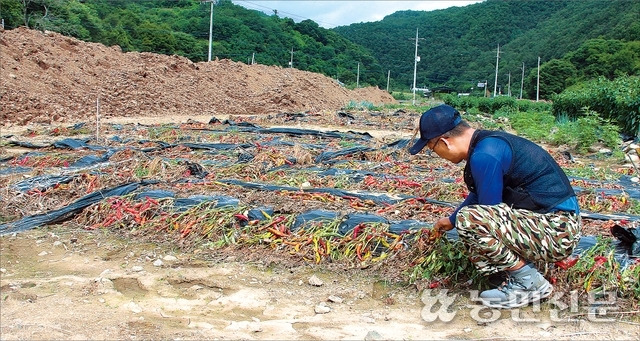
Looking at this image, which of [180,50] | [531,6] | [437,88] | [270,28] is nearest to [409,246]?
[180,50]

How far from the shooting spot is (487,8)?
3364 inches

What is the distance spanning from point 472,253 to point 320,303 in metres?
0.92

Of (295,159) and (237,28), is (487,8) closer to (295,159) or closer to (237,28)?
(237,28)

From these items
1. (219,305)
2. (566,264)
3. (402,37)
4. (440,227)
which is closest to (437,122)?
(440,227)

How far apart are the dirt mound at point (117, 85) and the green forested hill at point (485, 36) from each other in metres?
42.4

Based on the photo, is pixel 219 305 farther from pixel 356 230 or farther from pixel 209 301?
pixel 356 230

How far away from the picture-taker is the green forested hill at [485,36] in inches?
2530

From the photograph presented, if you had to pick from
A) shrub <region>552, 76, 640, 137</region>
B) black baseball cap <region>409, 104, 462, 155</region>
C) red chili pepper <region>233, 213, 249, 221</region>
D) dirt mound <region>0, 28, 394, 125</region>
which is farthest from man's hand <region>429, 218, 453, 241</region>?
dirt mound <region>0, 28, 394, 125</region>

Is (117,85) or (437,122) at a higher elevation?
(117,85)

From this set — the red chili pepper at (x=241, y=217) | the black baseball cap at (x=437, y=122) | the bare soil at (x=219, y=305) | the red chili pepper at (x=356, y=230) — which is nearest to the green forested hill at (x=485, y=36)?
the red chili pepper at (x=241, y=217)

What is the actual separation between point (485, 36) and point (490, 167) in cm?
8347

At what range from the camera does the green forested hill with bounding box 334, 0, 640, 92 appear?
64.2 meters

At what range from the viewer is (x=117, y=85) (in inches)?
707

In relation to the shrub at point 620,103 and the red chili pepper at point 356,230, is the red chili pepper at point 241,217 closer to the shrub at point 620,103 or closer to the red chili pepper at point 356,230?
the red chili pepper at point 356,230
